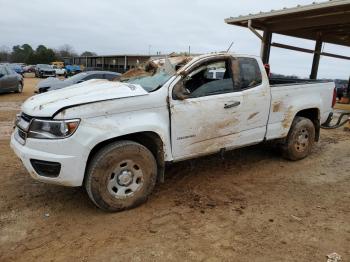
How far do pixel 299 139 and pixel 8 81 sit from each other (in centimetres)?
1411

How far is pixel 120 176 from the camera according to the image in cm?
388

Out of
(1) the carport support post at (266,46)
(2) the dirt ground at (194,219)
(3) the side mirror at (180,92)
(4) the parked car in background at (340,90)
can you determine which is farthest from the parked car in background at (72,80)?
(4) the parked car in background at (340,90)

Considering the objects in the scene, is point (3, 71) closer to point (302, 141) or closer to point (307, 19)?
point (307, 19)

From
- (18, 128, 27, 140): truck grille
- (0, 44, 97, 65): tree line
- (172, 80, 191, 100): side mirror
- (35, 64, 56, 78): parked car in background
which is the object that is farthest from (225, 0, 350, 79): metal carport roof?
(0, 44, 97, 65): tree line

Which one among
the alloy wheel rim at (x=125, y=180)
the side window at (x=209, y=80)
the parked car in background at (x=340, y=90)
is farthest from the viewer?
the parked car in background at (x=340, y=90)

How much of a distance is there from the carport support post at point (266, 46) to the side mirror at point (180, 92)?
29.9 ft

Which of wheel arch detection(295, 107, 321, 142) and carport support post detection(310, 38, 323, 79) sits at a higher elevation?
carport support post detection(310, 38, 323, 79)

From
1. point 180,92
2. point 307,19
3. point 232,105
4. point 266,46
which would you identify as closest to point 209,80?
point 232,105

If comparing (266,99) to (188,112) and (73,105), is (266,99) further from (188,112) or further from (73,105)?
(73,105)

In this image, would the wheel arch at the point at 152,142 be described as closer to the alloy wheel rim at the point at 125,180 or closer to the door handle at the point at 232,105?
the alloy wheel rim at the point at 125,180

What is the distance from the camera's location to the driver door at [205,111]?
4.23 meters

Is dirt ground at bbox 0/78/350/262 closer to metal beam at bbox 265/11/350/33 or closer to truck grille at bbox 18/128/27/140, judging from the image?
truck grille at bbox 18/128/27/140

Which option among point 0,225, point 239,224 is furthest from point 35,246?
point 239,224

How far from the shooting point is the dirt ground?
3.23m
